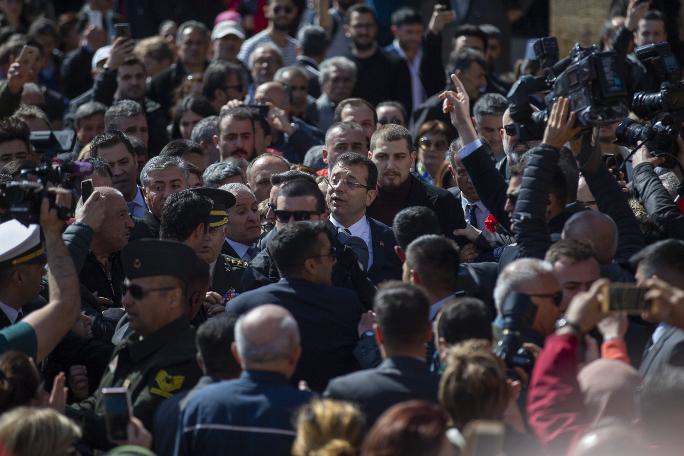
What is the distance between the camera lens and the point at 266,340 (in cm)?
504

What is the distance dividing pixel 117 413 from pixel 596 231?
2592 millimetres

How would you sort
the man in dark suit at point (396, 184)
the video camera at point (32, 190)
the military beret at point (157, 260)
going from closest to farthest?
the video camera at point (32, 190), the military beret at point (157, 260), the man in dark suit at point (396, 184)

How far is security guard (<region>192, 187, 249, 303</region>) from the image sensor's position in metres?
7.31

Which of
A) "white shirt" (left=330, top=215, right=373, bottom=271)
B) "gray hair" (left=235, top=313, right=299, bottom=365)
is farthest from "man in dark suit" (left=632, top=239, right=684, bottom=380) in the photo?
"white shirt" (left=330, top=215, right=373, bottom=271)

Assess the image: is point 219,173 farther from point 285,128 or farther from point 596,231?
point 596,231

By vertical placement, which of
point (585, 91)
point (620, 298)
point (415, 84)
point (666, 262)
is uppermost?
point (585, 91)

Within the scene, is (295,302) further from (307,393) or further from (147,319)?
(307,393)

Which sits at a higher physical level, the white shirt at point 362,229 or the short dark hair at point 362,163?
the short dark hair at point 362,163

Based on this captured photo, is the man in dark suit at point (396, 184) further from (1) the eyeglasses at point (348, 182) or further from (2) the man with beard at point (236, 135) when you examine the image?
(2) the man with beard at point (236, 135)

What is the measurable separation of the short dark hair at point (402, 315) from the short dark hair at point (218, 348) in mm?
634

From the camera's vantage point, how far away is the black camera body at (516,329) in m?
5.20

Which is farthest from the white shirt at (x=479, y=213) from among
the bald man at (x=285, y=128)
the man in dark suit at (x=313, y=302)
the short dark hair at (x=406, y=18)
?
the short dark hair at (x=406, y=18)

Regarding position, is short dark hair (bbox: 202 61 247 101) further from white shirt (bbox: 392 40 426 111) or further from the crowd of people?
white shirt (bbox: 392 40 426 111)

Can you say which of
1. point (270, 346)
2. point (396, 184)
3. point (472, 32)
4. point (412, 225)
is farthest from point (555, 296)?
point (472, 32)
